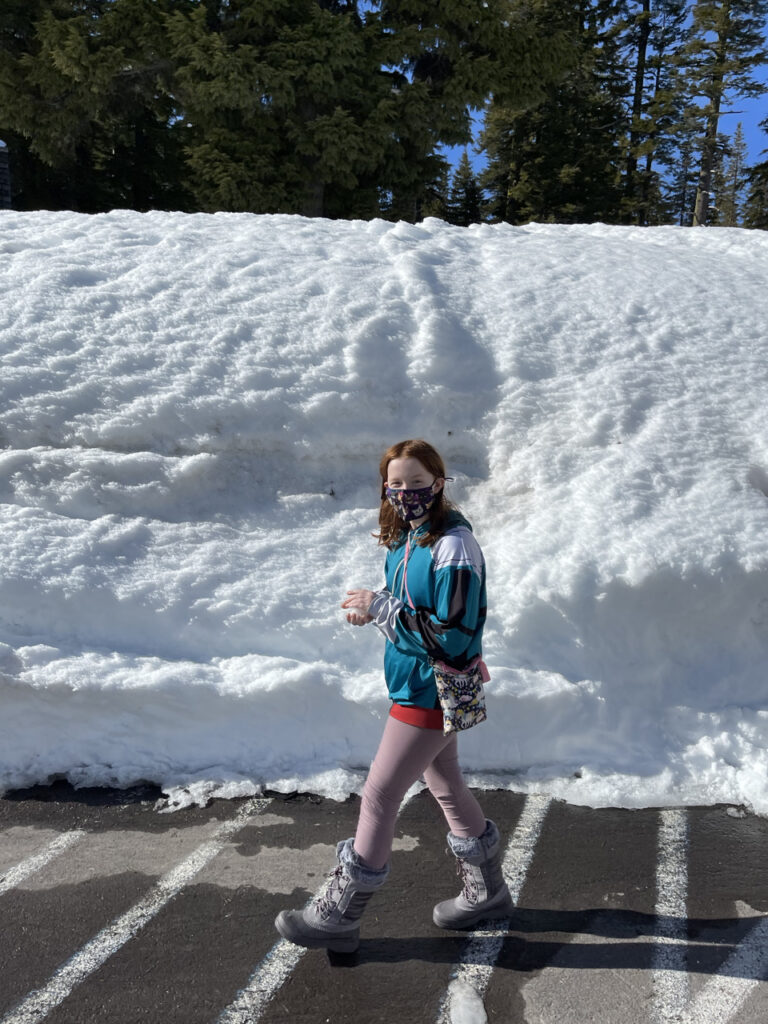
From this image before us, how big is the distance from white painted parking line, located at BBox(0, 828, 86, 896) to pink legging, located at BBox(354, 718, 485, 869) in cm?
135

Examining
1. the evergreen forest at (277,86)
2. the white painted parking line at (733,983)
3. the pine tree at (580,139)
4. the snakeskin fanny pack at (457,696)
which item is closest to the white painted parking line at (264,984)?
the snakeskin fanny pack at (457,696)

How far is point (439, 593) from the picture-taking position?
253cm

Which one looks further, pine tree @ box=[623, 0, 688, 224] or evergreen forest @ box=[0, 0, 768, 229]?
pine tree @ box=[623, 0, 688, 224]

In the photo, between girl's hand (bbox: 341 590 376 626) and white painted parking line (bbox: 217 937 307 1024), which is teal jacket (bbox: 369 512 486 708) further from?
white painted parking line (bbox: 217 937 307 1024)

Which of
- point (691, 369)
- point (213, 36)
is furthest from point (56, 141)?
point (691, 369)

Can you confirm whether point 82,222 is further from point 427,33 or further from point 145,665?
point 427,33

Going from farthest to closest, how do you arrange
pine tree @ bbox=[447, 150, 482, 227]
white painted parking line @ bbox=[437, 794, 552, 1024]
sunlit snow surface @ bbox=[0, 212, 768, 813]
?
pine tree @ bbox=[447, 150, 482, 227] < sunlit snow surface @ bbox=[0, 212, 768, 813] < white painted parking line @ bbox=[437, 794, 552, 1024]

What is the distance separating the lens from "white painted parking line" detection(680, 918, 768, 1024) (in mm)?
2477

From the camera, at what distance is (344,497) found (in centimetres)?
537

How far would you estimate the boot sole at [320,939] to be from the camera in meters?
2.66

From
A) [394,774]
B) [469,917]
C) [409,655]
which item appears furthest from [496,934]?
[409,655]

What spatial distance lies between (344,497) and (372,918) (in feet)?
9.56

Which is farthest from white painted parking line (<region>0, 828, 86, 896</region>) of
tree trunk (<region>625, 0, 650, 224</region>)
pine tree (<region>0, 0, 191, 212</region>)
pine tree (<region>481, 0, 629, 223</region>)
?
tree trunk (<region>625, 0, 650, 224</region>)

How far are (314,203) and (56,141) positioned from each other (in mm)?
5942
